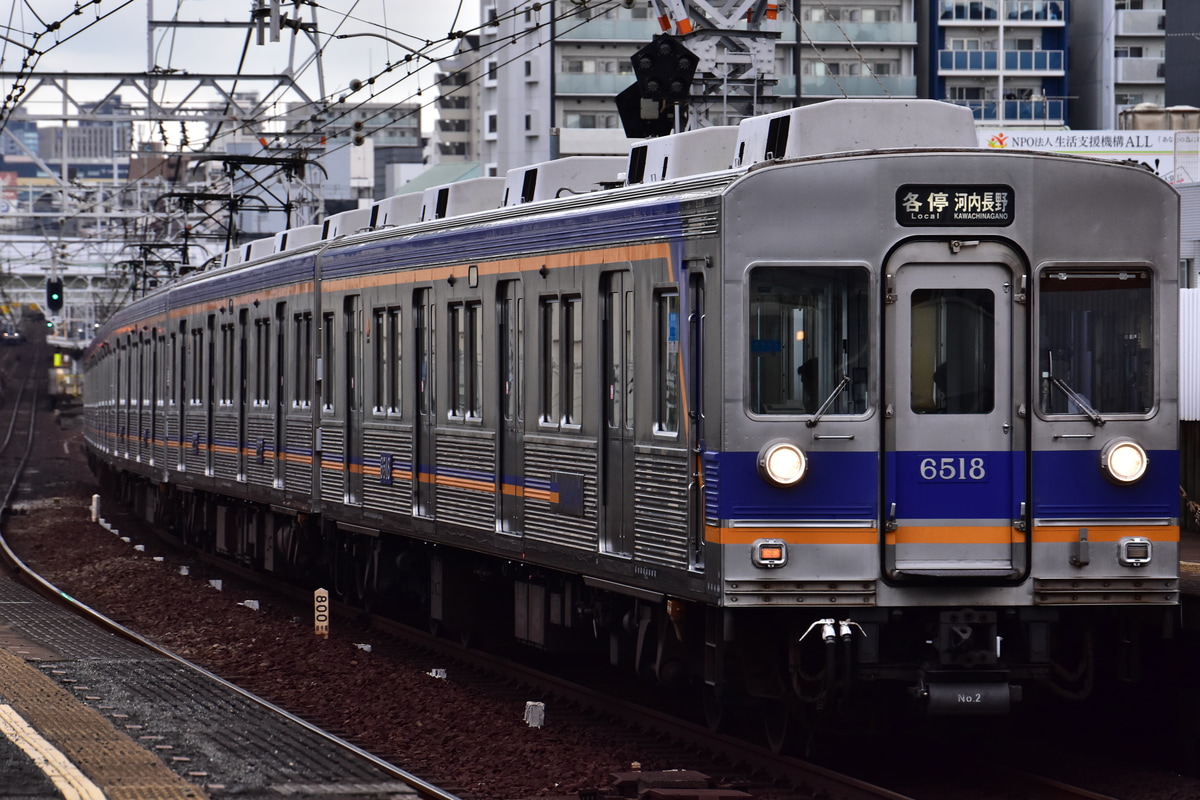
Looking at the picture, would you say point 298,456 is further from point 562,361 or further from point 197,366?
point 562,361

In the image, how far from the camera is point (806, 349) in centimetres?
862

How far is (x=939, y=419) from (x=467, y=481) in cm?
452

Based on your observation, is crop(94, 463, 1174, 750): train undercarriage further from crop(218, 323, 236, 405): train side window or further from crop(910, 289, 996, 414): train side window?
crop(218, 323, 236, 405): train side window

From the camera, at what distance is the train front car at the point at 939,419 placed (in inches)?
336

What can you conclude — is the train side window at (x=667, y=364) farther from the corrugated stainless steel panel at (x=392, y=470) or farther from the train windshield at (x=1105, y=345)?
the corrugated stainless steel panel at (x=392, y=470)

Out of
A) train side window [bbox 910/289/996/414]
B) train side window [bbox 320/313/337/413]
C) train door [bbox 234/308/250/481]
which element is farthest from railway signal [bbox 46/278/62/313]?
train side window [bbox 910/289/996/414]

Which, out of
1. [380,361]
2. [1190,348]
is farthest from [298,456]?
[1190,348]

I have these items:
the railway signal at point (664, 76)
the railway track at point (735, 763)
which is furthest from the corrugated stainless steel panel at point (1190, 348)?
the railway track at point (735, 763)

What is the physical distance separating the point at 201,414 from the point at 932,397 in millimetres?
14283

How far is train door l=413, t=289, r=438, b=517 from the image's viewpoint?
1304 cm

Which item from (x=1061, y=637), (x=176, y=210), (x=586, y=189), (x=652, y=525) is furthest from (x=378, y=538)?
(x=176, y=210)

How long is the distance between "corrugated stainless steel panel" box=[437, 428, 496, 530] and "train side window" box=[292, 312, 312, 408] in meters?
3.85

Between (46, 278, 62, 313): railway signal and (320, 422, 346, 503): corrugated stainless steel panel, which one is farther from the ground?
(46, 278, 62, 313): railway signal

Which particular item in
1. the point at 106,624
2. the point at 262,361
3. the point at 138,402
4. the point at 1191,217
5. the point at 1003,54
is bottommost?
the point at 106,624
